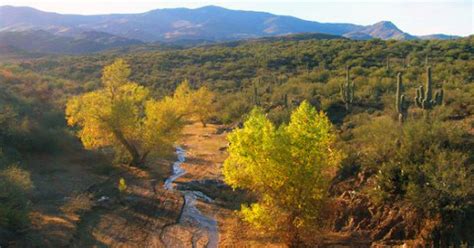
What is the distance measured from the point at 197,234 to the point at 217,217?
188 centimetres

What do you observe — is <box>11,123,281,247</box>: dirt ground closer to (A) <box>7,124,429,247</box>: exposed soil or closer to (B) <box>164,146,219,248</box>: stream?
(A) <box>7,124,429,247</box>: exposed soil

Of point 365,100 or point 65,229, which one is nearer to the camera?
point 65,229

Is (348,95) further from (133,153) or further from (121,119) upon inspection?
(121,119)

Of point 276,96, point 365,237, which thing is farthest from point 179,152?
point 365,237

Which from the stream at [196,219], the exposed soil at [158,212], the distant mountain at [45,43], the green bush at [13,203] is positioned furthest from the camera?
the distant mountain at [45,43]

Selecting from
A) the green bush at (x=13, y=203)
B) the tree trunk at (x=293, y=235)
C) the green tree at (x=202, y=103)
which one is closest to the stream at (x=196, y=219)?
the tree trunk at (x=293, y=235)

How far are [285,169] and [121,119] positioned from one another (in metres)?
13.1

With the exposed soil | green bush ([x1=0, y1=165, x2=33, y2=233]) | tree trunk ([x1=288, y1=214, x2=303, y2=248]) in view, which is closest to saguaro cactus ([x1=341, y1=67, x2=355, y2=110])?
the exposed soil

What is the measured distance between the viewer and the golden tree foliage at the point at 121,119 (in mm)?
24844

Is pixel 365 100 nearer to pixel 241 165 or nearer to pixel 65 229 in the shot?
pixel 241 165

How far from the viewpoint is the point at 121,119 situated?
2492cm

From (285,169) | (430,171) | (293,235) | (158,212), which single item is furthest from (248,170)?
(158,212)

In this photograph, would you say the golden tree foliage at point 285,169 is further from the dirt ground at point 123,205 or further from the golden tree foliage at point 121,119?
the golden tree foliage at point 121,119

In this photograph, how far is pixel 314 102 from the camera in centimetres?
3341
